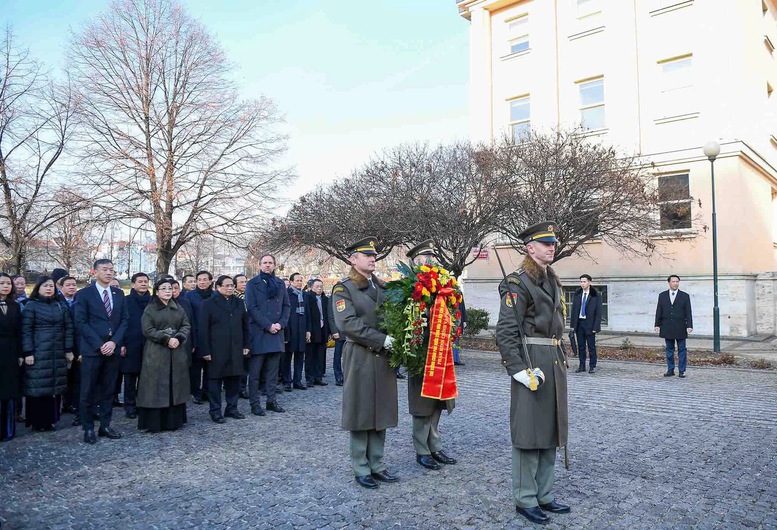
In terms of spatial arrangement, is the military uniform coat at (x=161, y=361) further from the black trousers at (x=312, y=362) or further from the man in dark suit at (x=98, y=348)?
the black trousers at (x=312, y=362)

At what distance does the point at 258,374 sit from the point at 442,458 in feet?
12.5

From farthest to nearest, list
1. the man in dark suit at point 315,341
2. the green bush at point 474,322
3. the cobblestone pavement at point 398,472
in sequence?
the green bush at point 474,322 < the man in dark suit at point 315,341 < the cobblestone pavement at point 398,472

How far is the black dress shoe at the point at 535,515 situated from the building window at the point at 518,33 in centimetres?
2276

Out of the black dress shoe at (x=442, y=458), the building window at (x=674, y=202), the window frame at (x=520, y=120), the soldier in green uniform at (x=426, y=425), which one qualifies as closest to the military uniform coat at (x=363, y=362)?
the soldier in green uniform at (x=426, y=425)

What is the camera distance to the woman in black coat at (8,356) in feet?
23.6

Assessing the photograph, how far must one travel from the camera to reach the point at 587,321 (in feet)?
40.6

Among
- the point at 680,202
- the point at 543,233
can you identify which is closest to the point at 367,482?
the point at 543,233

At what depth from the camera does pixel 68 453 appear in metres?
6.56

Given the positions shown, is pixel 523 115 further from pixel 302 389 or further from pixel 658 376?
pixel 302 389

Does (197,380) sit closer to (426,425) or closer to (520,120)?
(426,425)

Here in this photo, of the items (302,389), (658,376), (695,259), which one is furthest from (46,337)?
(695,259)

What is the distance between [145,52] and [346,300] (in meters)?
20.6

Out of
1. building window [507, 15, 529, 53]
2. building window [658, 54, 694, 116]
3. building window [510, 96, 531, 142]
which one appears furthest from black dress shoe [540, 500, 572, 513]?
building window [507, 15, 529, 53]

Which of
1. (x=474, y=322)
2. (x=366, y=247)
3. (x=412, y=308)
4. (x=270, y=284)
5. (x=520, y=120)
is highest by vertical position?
(x=520, y=120)
